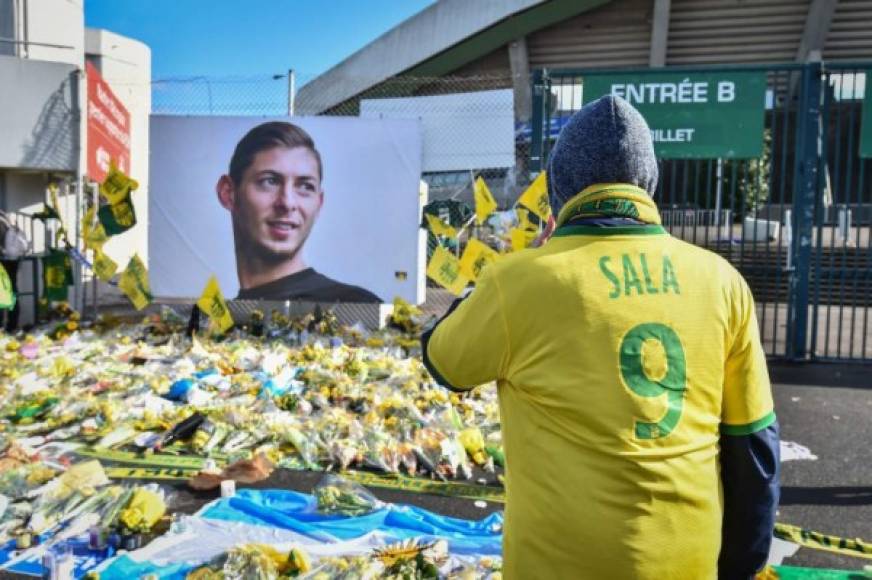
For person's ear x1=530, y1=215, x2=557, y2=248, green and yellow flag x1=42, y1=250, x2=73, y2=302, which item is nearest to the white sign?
green and yellow flag x1=42, y1=250, x2=73, y2=302

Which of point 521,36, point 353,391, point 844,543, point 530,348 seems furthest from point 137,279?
point 521,36

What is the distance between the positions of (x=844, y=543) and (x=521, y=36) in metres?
27.3

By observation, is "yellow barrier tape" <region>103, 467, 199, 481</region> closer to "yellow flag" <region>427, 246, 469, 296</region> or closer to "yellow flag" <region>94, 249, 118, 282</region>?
"yellow flag" <region>427, 246, 469, 296</region>

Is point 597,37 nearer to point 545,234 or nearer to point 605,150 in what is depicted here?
point 545,234

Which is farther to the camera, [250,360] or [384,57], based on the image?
[384,57]

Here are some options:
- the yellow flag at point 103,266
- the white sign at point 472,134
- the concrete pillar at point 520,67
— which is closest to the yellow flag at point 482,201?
the white sign at point 472,134

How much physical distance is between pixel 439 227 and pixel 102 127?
222 inches

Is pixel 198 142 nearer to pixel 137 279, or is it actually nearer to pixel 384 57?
pixel 137 279

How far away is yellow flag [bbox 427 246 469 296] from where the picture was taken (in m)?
9.11

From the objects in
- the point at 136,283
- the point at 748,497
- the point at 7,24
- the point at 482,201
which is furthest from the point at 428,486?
the point at 7,24

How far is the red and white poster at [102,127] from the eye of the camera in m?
11.3

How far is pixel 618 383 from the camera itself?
167cm

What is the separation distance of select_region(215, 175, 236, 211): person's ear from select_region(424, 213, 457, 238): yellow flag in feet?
9.14

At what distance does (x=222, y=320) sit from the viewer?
9570mm
